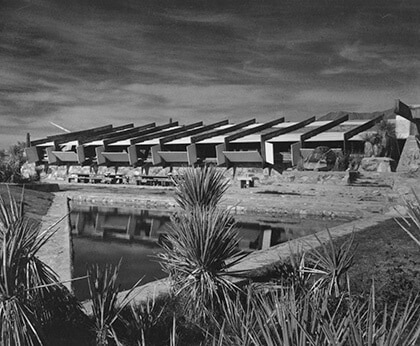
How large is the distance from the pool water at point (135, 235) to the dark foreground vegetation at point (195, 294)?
4.96ft

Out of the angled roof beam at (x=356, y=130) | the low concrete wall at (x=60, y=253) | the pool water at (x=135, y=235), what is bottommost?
the pool water at (x=135, y=235)

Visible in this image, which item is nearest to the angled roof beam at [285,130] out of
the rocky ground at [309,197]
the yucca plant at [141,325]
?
the rocky ground at [309,197]

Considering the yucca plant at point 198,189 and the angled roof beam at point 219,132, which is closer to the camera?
the yucca plant at point 198,189

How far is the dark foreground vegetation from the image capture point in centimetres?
239

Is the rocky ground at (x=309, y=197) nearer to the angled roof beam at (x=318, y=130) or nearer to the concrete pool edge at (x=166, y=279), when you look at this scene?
the concrete pool edge at (x=166, y=279)

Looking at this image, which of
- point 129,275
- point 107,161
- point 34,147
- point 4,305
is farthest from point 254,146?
point 4,305

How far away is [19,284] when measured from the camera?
2650 mm

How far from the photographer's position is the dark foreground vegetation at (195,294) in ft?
7.83

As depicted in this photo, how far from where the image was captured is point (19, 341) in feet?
7.68

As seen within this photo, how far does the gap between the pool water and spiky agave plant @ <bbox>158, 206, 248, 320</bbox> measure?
1382mm

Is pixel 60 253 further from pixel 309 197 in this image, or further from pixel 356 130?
pixel 356 130

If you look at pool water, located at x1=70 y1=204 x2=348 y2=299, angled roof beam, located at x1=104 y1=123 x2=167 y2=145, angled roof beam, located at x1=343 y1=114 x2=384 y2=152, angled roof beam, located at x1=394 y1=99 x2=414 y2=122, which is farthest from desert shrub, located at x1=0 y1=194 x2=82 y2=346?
angled roof beam, located at x1=104 y1=123 x2=167 y2=145

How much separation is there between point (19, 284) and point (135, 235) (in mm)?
6778

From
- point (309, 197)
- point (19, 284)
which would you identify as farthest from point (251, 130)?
point (19, 284)
